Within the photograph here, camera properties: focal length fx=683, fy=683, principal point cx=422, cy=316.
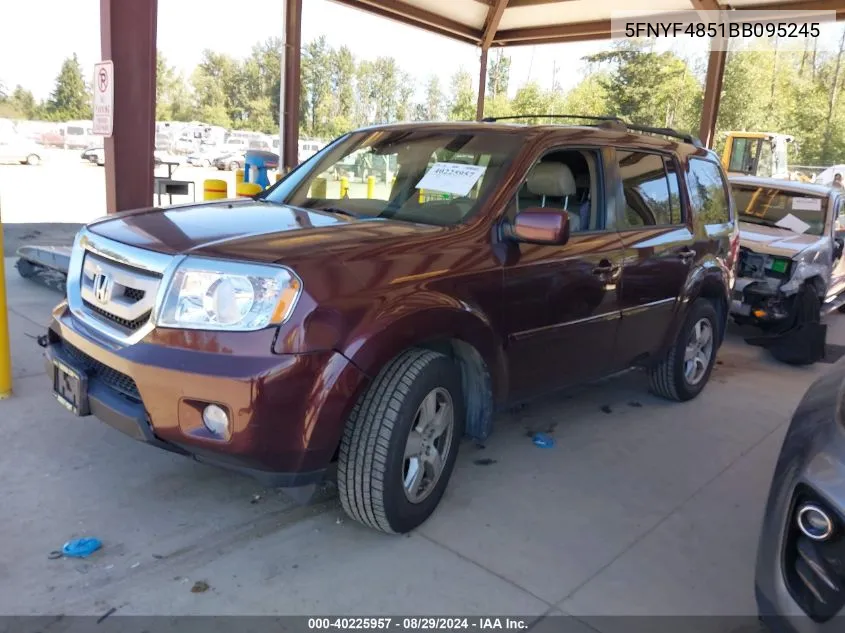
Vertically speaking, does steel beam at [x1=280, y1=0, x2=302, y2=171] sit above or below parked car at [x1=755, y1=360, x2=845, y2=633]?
above

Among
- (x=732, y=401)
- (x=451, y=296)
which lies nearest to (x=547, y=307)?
(x=451, y=296)

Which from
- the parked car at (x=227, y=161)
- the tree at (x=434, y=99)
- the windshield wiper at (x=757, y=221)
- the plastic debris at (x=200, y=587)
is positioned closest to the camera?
the plastic debris at (x=200, y=587)

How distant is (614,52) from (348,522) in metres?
47.9

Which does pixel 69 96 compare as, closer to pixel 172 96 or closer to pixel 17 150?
pixel 172 96

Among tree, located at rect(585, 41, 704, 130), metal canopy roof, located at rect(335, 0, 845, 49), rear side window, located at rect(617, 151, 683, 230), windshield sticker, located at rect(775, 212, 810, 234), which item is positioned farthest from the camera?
tree, located at rect(585, 41, 704, 130)

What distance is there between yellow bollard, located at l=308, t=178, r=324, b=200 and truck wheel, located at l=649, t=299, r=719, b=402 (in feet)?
8.83

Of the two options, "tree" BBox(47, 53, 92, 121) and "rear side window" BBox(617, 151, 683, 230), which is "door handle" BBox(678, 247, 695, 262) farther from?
"tree" BBox(47, 53, 92, 121)

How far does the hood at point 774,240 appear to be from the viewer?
23.0 ft

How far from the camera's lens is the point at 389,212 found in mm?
3482

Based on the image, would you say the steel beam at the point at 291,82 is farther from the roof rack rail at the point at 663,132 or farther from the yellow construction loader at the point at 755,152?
the yellow construction loader at the point at 755,152

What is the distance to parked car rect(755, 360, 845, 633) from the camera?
1.84 meters

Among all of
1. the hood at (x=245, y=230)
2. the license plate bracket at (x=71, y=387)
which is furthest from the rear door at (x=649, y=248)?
the license plate bracket at (x=71, y=387)

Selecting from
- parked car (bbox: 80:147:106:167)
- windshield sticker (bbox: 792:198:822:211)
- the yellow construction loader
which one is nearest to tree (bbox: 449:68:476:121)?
parked car (bbox: 80:147:106:167)

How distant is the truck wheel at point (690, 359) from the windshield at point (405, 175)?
220 cm
